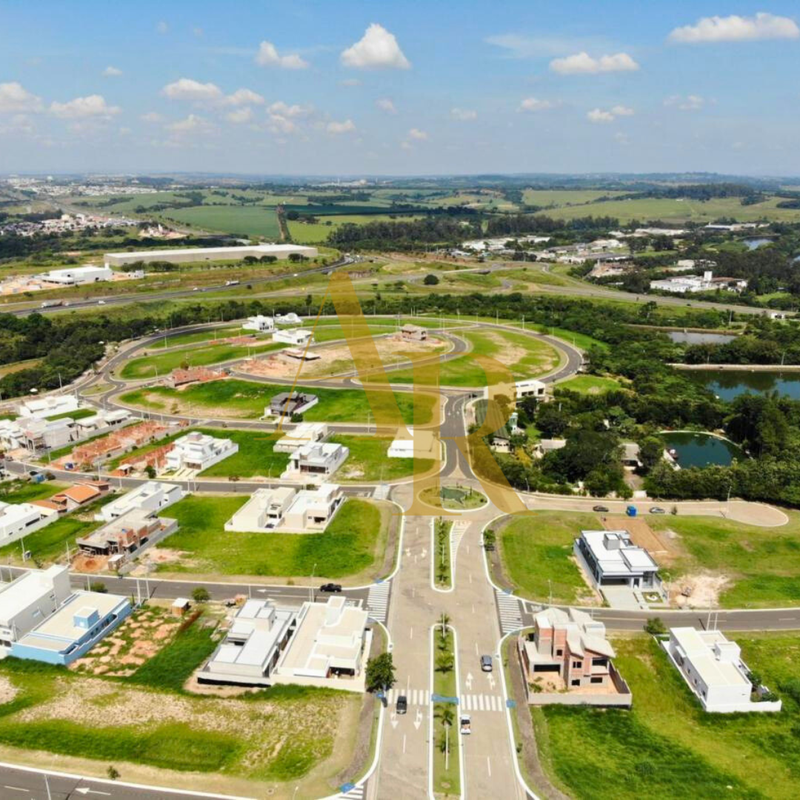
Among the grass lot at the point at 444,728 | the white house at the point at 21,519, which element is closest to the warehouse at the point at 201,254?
the white house at the point at 21,519

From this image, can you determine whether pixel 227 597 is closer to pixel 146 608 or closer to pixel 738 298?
pixel 146 608

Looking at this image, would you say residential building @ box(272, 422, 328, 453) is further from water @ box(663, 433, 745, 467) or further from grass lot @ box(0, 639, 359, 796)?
water @ box(663, 433, 745, 467)

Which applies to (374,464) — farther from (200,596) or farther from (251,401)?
(251,401)

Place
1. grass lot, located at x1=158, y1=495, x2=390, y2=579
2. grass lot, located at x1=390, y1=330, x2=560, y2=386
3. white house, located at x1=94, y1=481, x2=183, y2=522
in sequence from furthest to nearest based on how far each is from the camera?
grass lot, located at x1=390, y1=330, x2=560, y2=386 < white house, located at x1=94, y1=481, x2=183, y2=522 < grass lot, located at x1=158, y1=495, x2=390, y2=579

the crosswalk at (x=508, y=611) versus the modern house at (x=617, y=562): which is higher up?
the modern house at (x=617, y=562)

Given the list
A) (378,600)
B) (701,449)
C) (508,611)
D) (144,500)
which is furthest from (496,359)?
(378,600)

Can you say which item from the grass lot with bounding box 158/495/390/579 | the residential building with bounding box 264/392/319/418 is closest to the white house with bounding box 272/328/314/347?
the residential building with bounding box 264/392/319/418

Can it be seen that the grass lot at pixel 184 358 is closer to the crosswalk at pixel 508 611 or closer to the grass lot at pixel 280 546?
the grass lot at pixel 280 546

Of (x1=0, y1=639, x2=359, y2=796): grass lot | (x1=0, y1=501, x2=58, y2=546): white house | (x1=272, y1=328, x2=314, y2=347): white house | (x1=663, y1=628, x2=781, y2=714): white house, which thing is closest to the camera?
(x1=0, y1=639, x2=359, y2=796): grass lot
